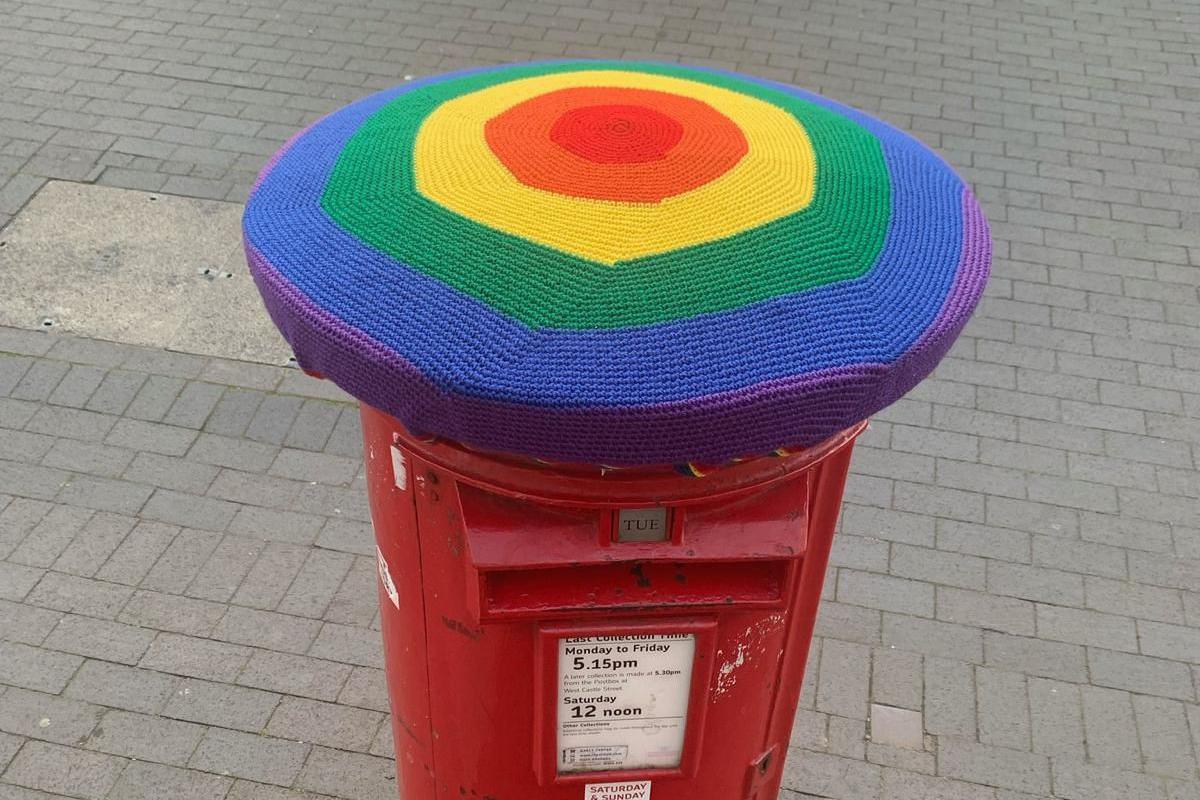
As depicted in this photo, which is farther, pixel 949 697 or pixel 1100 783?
pixel 949 697

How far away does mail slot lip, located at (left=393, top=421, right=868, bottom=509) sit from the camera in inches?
66.4

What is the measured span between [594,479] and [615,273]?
0.31m

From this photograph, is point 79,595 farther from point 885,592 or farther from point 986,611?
point 986,611

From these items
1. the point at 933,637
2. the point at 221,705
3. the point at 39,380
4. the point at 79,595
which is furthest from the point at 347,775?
the point at 39,380

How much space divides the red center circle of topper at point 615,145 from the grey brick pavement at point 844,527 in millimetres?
2179

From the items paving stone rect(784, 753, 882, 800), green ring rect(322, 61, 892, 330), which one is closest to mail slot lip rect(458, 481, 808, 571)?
green ring rect(322, 61, 892, 330)

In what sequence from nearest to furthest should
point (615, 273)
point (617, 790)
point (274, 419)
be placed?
point (615, 273) → point (617, 790) → point (274, 419)

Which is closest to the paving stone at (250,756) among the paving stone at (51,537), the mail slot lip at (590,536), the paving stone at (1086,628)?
the paving stone at (51,537)

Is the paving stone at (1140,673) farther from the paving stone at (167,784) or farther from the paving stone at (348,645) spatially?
the paving stone at (167,784)

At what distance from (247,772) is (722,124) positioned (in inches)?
94.8

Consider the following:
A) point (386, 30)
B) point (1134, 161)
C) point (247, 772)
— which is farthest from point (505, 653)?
point (386, 30)

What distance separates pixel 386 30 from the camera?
7496 mm

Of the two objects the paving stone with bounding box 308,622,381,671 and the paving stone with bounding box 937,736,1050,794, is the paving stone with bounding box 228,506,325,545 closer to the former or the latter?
the paving stone with bounding box 308,622,381,671

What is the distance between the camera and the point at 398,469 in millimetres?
1940
